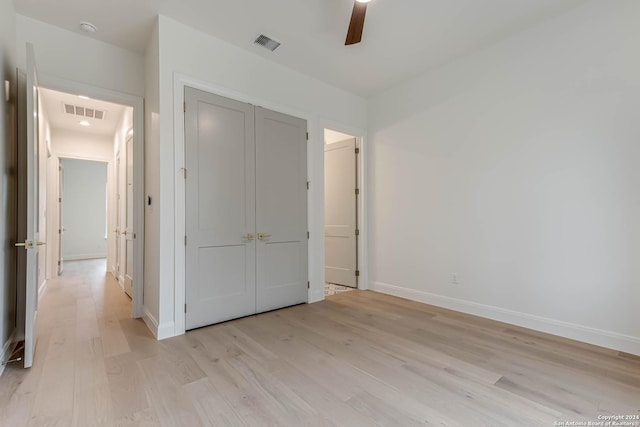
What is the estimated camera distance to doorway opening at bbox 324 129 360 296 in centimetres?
464

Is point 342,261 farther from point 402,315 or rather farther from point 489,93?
point 489,93

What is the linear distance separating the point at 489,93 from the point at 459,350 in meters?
2.68

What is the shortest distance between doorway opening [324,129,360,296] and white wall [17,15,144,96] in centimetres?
259

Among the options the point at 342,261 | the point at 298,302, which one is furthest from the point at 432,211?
the point at 298,302

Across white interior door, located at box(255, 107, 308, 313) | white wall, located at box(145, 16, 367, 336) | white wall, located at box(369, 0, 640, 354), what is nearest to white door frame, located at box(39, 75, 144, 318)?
white wall, located at box(145, 16, 367, 336)

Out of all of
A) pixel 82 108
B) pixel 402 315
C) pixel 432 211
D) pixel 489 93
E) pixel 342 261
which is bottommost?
pixel 402 315

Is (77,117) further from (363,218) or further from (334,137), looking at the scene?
(363,218)

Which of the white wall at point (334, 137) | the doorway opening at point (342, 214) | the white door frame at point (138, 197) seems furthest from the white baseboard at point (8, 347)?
the white wall at point (334, 137)

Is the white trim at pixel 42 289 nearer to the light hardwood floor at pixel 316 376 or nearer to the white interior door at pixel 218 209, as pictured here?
the light hardwood floor at pixel 316 376

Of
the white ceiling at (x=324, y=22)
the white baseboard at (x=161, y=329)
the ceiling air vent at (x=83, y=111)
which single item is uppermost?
the white ceiling at (x=324, y=22)

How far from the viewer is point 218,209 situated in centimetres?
306

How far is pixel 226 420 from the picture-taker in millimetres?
1586

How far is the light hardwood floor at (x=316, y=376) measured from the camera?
5.36ft

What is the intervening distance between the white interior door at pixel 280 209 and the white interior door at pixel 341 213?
3.62 ft
